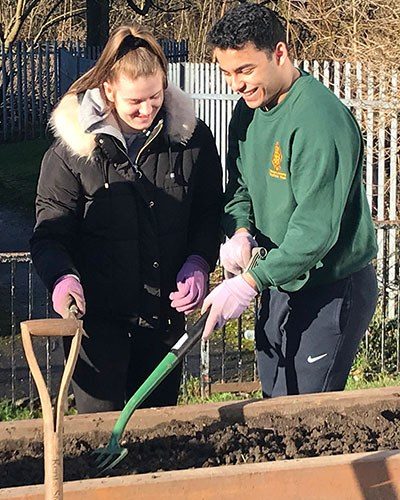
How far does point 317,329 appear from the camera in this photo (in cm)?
280

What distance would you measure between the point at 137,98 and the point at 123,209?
1.10ft

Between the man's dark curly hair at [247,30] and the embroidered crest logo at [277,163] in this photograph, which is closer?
the man's dark curly hair at [247,30]

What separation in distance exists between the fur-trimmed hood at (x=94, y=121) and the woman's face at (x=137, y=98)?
0.15ft

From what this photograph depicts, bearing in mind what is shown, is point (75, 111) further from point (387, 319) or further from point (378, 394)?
point (387, 319)

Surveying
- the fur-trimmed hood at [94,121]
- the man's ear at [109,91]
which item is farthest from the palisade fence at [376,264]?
the man's ear at [109,91]

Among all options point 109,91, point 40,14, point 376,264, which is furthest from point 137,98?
point 40,14

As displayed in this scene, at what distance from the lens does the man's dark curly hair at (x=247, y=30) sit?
2.54 meters

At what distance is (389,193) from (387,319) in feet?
3.94

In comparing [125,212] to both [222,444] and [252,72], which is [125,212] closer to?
[252,72]

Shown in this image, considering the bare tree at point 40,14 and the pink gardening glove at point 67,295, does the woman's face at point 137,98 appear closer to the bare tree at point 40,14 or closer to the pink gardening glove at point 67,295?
the pink gardening glove at point 67,295

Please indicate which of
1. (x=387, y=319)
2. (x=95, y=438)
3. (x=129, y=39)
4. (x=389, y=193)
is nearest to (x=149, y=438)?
(x=95, y=438)

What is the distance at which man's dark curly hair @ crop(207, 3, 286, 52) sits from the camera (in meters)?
2.54

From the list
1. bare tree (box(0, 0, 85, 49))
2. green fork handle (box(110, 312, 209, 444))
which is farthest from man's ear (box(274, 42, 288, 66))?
bare tree (box(0, 0, 85, 49))

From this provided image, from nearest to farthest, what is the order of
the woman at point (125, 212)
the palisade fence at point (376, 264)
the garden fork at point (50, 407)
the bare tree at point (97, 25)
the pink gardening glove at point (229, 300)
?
the garden fork at point (50, 407) → the pink gardening glove at point (229, 300) → the woman at point (125, 212) → the palisade fence at point (376, 264) → the bare tree at point (97, 25)
